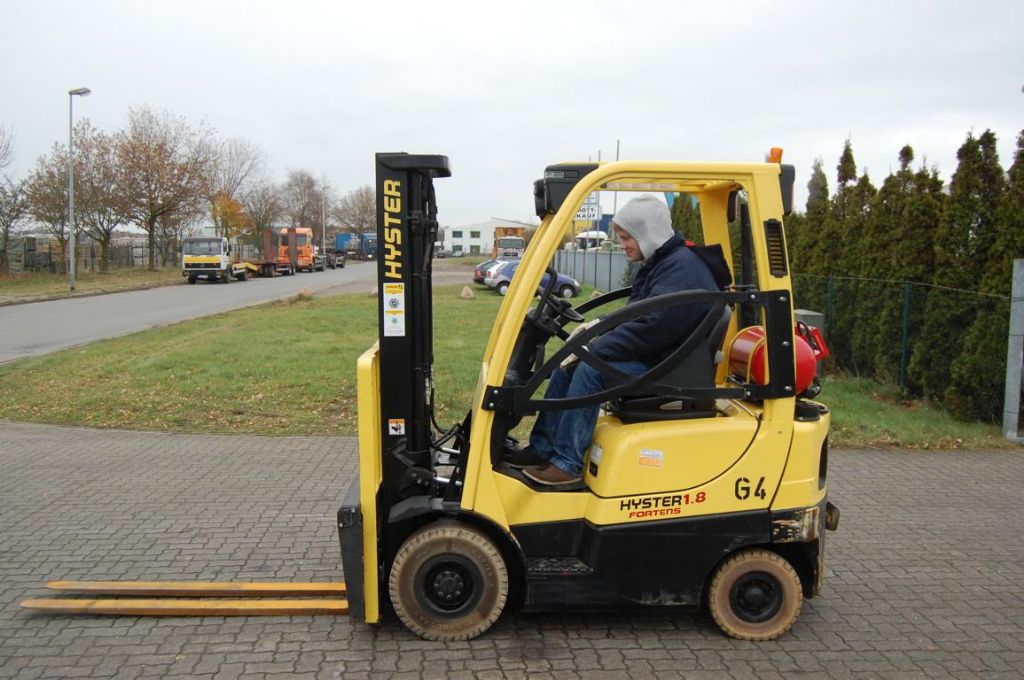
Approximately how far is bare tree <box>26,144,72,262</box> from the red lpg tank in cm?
3989

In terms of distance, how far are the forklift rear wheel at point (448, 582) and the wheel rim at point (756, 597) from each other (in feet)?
3.94

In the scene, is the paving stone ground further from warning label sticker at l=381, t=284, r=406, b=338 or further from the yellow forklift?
warning label sticker at l=381, t=284, r=406, b=338

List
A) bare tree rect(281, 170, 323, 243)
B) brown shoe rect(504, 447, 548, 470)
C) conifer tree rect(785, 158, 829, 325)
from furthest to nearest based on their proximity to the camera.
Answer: bare tree rect(281, 170, 323, 243), conifer tree rect(785, 158, 829, 325), brown shoe rect(504, 447, 548, 470)

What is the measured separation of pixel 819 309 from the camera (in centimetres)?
1342

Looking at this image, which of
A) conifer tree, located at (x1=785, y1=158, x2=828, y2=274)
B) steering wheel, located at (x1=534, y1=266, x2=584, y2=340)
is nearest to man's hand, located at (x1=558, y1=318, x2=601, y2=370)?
steering wheel, located at (x1=534, y1=266, x2=584, y2=340)

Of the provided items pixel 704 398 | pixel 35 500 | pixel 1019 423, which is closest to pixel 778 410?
pixel 704 398

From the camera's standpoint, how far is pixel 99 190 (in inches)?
1619

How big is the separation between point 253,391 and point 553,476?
7070 millimetres

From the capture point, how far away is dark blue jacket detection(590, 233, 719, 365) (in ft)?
12.7

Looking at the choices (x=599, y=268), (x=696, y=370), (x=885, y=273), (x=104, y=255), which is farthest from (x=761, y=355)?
(x=104, y=255)

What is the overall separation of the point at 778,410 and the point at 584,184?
4.80 ft

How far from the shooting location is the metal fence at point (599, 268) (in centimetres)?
2848

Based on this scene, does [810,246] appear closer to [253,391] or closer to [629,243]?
[253,391]

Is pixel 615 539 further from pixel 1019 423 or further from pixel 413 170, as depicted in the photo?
pixel 1019 423
